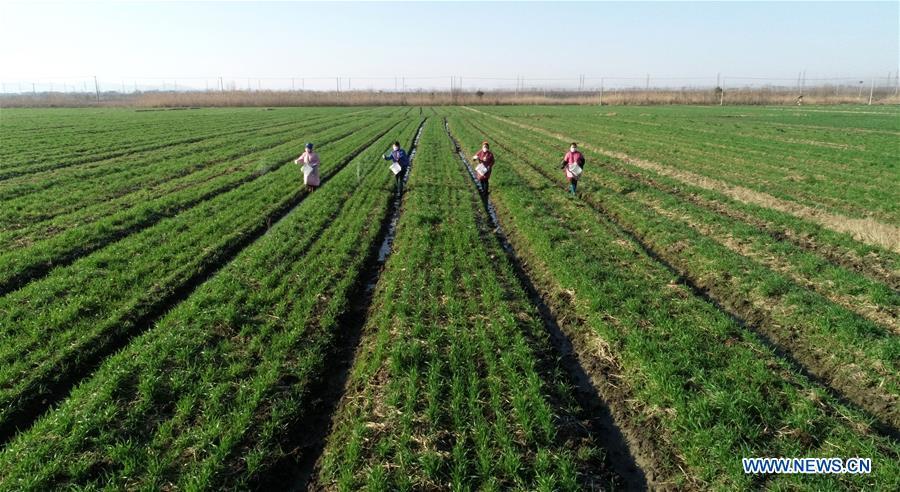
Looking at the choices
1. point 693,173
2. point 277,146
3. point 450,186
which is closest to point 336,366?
point 450,186

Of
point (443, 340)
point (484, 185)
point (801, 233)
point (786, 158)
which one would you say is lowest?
point (443, 340)

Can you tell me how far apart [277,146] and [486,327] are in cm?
2704

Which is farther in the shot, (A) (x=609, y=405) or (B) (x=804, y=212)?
(B) (x=804, y=212)

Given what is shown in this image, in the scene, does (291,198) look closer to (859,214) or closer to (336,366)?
(336,366)

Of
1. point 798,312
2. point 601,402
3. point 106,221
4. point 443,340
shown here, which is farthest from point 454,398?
point 106,221

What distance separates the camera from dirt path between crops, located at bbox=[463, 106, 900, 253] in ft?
39.4

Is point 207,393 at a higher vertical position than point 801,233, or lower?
lower

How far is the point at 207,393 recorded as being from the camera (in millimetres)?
5797

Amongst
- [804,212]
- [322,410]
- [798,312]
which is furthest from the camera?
[804,212]

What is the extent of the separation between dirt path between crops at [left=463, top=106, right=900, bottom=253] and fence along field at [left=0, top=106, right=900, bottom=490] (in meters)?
0.10

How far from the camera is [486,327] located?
7.66m

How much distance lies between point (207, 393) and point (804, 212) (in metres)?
16.1

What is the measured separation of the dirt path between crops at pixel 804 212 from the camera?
1202 cm

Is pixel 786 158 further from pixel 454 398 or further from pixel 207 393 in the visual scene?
pixel 207 393
